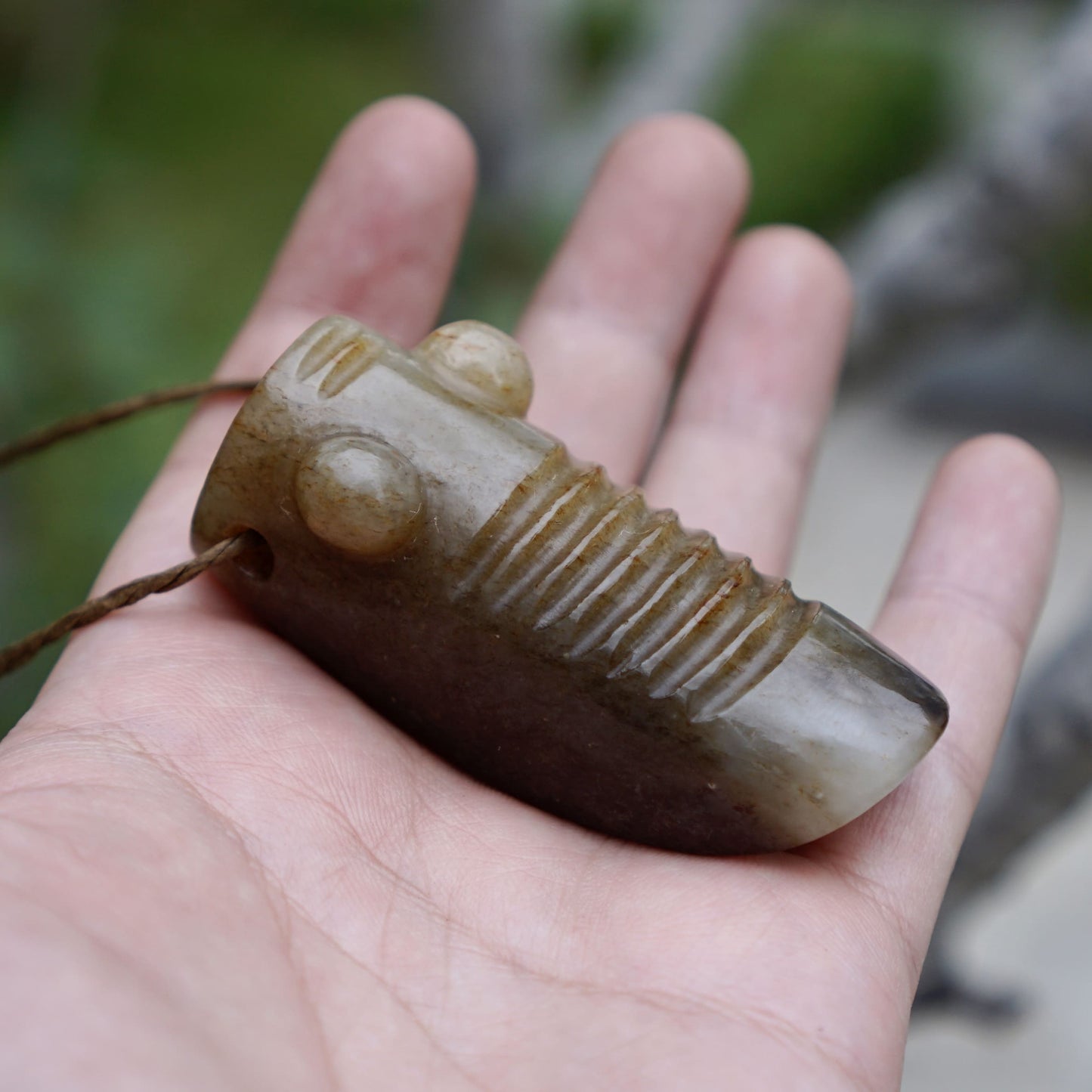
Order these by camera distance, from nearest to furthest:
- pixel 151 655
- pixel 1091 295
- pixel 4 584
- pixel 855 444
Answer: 1. pixel 151 655
2. pixel 4 584
3. pixel 1091 295
4. pixel 855 444

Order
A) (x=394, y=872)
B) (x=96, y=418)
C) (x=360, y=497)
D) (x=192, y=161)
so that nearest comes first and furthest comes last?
(x=394, y=872) → (x=360, y=497) → (x=96, y=418) → (x=192, y=161)

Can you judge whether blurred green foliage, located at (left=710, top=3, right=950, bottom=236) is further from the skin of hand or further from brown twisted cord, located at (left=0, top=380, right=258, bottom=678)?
brown twisted cord, located at (left=0, top=380, right=258, bottom=678)

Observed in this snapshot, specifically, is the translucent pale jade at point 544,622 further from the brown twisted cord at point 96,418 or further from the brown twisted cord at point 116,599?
the brown twisted cord at point 96,418

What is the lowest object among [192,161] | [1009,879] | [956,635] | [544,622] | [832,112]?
[1009,879]

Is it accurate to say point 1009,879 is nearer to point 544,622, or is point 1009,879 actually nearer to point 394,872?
point 544,622

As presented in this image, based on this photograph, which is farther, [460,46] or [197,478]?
[460,46]

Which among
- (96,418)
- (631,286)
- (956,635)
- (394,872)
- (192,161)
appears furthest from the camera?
(192,161)

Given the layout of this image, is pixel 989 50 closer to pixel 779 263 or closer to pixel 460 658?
pixel 779 263

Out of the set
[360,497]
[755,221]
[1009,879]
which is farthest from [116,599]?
[755,221]

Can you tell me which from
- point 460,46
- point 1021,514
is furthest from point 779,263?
point 460,46
